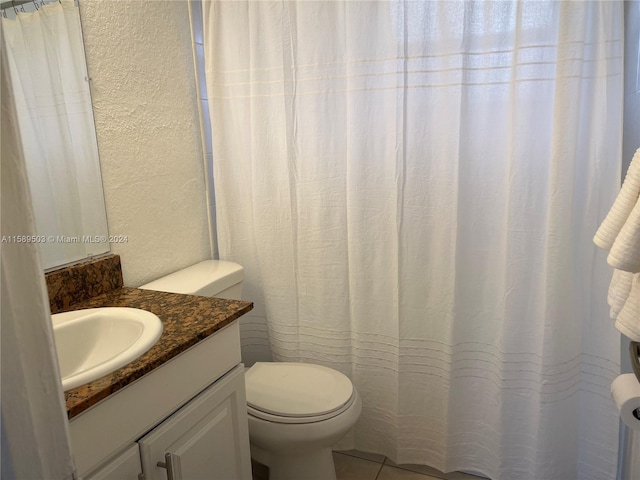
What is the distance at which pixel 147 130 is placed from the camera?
160 centimetres

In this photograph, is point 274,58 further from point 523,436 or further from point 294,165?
point 523,436

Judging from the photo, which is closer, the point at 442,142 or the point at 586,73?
the point at 586,73

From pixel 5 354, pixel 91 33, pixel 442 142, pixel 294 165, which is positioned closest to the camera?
pixel 5 354

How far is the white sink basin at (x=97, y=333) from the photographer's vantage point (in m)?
1.11

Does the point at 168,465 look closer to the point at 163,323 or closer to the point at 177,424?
the point at 177,424

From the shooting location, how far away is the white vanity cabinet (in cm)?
89

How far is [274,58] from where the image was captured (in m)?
1.67

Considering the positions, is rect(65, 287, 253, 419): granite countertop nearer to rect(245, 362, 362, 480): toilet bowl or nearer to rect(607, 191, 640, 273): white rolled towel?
rect(245, 362, 362, 480): toilet bowl

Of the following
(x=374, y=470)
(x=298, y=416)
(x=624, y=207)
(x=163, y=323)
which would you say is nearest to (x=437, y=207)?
(x=624, y=207)

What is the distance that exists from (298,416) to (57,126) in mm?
1141

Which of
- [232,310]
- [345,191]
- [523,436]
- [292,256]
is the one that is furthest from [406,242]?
[523,436]

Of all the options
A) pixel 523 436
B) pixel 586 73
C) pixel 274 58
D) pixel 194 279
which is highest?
pixel 274 58

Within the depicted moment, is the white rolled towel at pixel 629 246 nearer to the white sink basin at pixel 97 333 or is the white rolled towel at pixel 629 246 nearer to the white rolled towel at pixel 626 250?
the white rolled towel at pixel 626 250

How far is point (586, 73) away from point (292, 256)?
116cm
